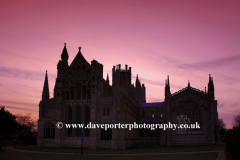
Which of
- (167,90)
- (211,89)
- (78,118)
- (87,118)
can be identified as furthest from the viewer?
(167,90)

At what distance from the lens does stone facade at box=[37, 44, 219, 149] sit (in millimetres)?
63125

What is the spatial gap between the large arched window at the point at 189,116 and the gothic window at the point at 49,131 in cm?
3687

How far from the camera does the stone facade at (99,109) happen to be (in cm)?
6312

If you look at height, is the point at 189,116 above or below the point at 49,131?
above

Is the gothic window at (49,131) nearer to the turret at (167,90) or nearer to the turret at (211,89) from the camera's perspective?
the turret at (167,90)

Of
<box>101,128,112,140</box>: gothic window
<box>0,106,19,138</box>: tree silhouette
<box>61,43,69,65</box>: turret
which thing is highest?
<box>61,43,69,65</box>: turret

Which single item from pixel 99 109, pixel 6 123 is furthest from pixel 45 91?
pixel 99 109

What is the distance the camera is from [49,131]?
6838 centimetres

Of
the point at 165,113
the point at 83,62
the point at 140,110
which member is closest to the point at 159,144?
the point at 165,113

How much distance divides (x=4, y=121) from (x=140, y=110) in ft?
155

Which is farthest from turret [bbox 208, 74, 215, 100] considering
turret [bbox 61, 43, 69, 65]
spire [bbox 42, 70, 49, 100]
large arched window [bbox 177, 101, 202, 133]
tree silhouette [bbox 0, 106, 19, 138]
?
tree silhouette [bbox 0, 106, 19, 138]

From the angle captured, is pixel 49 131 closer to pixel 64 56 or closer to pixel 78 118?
pixel 78 118

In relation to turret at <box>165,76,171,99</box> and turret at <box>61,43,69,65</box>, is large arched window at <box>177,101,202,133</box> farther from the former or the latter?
turret at <box>61,43,69,65</box>

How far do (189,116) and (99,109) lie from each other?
27.7 meters
